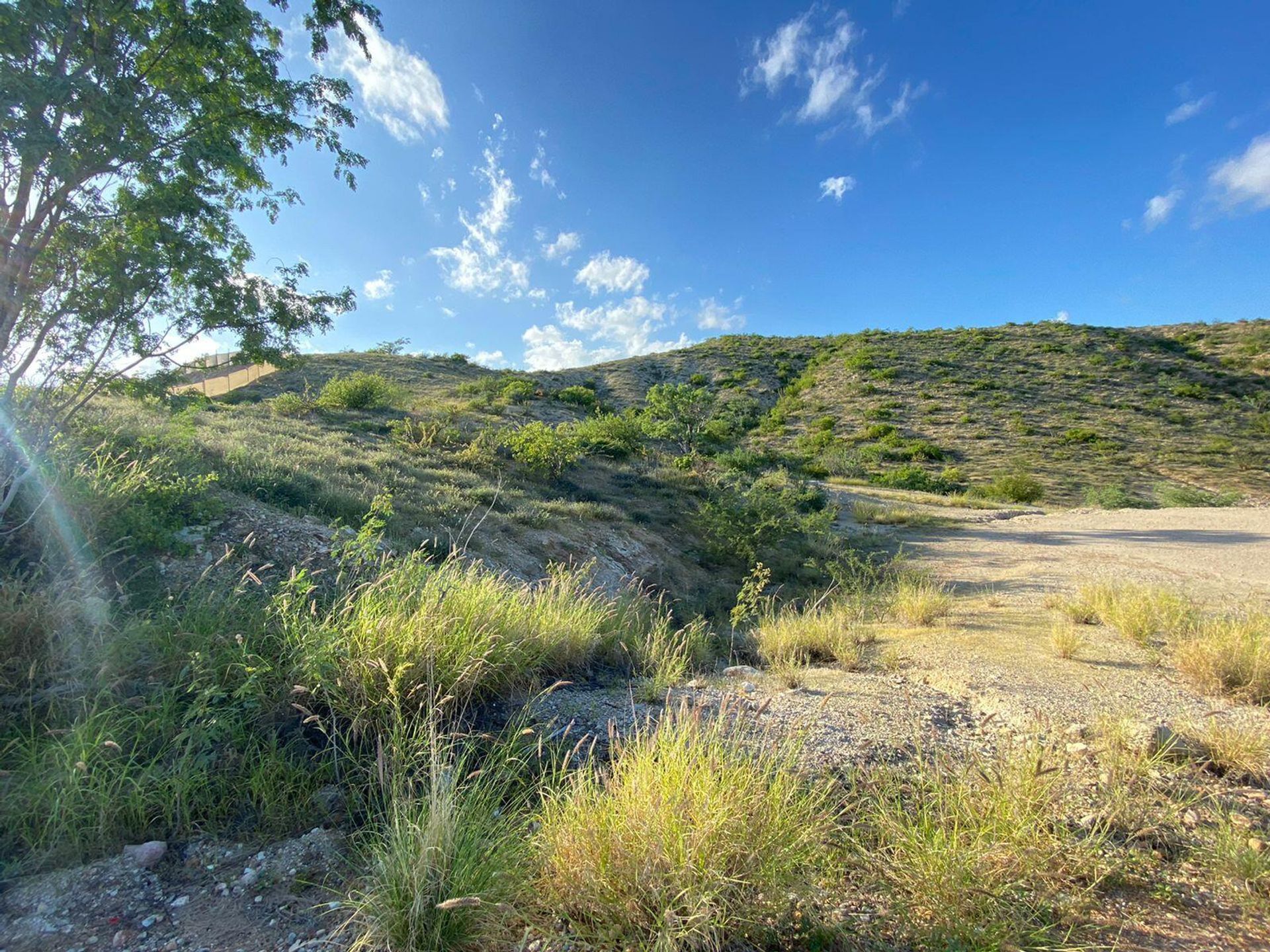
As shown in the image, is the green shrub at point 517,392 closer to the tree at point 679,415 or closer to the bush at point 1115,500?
A: the tree at point 679,415

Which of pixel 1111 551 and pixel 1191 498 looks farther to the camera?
pixel 1191 498

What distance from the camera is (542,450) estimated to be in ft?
38.3

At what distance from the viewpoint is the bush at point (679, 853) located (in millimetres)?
1616

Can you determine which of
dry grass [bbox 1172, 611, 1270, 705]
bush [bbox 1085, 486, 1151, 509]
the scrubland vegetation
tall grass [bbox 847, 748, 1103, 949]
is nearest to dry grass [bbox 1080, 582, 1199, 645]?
the scrubland vegetation

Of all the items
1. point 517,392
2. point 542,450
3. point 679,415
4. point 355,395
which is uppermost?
point 517,392

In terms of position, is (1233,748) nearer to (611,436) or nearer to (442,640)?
(442,640)

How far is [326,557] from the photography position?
16.6ft

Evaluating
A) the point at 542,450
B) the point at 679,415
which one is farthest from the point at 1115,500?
the point at 542,450

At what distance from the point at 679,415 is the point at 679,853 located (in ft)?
56.0

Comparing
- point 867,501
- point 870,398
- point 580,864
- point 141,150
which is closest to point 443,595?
point 580,864

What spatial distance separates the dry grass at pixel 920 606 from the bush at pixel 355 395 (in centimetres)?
1495

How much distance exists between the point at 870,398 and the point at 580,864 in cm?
3590

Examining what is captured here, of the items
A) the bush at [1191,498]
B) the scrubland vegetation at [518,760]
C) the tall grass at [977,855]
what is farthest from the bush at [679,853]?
the bush at [1191,498]

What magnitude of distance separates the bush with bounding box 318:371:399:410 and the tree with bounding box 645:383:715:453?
838 centimetres
